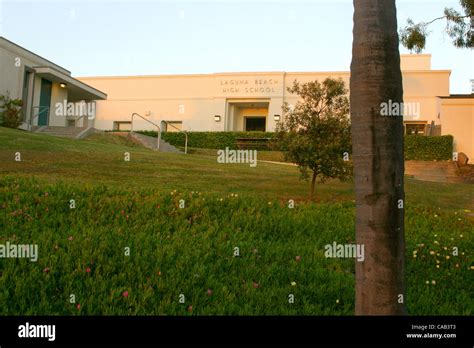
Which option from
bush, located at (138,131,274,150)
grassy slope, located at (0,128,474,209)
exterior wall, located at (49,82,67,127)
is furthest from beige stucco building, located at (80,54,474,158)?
grassy slope, located at (0,128,474,209)

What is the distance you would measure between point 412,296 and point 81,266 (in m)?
3.47

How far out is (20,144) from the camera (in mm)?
12180

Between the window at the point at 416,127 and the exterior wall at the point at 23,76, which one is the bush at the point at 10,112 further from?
the window at the point at 416,127

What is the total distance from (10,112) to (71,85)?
6.60 m

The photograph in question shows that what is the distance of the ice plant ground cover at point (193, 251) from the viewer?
3793 mm

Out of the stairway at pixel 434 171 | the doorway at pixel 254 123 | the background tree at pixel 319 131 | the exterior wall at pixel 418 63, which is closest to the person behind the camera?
the background tree at pixel 319 131

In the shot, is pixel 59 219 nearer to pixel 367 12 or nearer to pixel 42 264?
pixel 42 264

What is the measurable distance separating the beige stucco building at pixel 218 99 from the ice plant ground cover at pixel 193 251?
16956mm

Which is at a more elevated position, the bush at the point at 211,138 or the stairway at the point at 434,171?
the bush at the point at 211,138

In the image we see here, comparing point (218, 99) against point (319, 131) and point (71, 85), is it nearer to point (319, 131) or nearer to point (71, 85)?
point (71, 85)

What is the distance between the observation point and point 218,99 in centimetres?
3406

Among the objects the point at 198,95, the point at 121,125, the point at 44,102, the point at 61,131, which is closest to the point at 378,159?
the point at 61,131

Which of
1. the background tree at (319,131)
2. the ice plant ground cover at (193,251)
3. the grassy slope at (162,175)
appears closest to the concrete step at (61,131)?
the grassy slope at (162,175)
